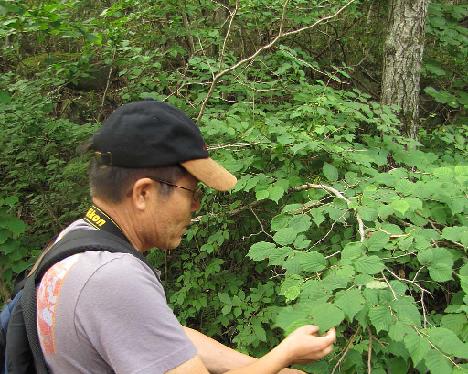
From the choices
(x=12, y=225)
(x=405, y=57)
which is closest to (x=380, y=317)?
(x=12, y=225)

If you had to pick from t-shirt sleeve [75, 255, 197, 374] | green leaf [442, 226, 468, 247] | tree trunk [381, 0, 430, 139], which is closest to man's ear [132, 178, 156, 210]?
t-shirt sleeve [75, 255, 197, 374]

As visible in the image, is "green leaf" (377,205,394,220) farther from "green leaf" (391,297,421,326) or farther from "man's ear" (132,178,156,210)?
"man's ear" (132,178,156,210)

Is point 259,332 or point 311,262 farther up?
point 311,262

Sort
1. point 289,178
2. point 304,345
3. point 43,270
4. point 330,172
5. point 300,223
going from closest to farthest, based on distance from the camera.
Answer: point 43,270 < point 304,345 < point 300,223 < point 330,172 < point 289,178

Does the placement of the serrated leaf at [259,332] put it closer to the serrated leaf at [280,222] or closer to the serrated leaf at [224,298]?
the serrated leaf at [224,298]

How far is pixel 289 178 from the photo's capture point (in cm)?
298

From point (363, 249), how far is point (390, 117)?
1.93 m

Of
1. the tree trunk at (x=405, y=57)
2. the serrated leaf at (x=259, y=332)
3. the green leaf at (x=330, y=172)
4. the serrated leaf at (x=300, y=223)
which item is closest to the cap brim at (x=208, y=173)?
the serrated leaf at (x=300, y=223)

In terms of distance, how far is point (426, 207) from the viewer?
2457 mm

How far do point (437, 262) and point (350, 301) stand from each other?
0.53m

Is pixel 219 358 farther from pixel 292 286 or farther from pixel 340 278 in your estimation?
pixel 340 278

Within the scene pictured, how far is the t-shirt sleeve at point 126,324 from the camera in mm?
1164

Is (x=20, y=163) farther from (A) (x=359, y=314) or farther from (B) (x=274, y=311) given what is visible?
(A) (x=359, y=314)

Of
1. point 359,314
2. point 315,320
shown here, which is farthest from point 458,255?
point 315,320
